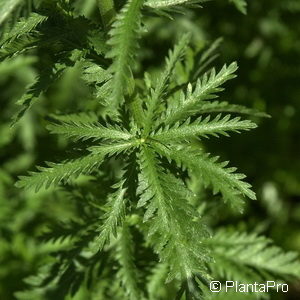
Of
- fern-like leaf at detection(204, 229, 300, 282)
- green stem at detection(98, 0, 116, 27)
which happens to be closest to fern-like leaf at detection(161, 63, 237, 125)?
green stem at detection(98, 0, 116, 27)

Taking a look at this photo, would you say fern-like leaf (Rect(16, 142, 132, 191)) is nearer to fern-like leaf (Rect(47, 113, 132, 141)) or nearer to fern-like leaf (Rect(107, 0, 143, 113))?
fern-like leaf (Rect(47, 113, 132, 141))

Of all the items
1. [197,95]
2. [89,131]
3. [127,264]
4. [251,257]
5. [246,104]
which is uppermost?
[246,104]

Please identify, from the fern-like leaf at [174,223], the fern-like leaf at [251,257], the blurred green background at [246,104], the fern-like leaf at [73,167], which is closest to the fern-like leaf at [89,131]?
the fern-like leaf at [73,167]

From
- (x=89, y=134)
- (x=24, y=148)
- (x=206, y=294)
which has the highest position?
(x=24, y=148)

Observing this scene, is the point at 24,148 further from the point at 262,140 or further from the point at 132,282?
A: the point at 132,282

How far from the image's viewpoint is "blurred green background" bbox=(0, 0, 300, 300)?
2926 mm

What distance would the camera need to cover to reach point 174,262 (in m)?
1.19

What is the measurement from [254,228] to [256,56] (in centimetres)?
106

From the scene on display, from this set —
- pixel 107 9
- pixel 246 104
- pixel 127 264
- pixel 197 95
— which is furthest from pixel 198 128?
pixel 246 104

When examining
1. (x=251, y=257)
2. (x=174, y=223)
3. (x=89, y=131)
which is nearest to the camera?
(x=174, y=223)

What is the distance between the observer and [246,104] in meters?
2.87

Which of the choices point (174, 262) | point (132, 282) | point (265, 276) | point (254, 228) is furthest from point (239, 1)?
point (254, 228)

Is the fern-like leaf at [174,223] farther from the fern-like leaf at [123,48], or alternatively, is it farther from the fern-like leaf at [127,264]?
the fern-like leaf at [127,264]

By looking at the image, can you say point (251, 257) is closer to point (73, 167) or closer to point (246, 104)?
point (73, 167)
